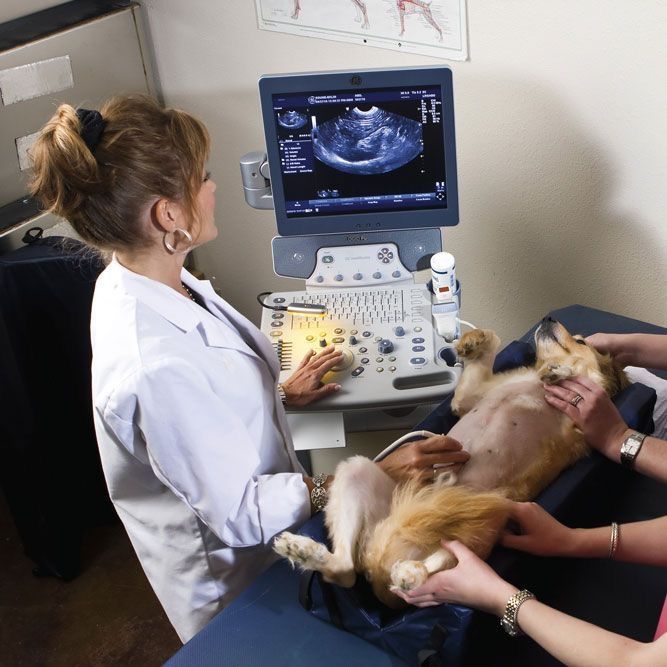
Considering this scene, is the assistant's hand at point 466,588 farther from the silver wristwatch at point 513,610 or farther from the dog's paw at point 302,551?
the dog's paw at point 302,551

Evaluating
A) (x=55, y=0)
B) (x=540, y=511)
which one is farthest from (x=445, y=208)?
(x=55, y=0)

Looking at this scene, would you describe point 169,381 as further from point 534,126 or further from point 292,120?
point 534,126

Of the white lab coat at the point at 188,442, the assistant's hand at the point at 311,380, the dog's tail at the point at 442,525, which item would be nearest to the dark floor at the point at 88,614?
the white lab coat at the point at 188,442

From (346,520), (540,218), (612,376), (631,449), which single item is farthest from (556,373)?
(540,218)

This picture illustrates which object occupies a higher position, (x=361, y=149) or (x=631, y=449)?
(x=361, y=149)

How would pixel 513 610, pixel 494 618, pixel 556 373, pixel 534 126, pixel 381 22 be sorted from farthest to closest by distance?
pixel 381 22 → pixel 534 126 → pixel 556 373 → pixel 494 618 → pixel 513 610

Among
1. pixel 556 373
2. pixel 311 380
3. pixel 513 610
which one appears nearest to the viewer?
pixel 513 610

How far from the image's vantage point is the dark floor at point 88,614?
232cm

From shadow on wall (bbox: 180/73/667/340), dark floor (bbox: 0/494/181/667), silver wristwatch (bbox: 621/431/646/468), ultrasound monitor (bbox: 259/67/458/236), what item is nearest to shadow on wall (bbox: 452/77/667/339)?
shadow on wall (bbox: 180/73/667/340)

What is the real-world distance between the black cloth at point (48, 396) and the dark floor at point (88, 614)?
0.07m

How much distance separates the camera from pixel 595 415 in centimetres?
159

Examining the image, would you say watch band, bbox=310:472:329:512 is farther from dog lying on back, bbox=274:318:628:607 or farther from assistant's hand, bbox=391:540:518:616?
assistant's hand, bbox=391:540:518:616

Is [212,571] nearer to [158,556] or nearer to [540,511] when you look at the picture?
[158,556]

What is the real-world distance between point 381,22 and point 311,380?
1164 millimetres
